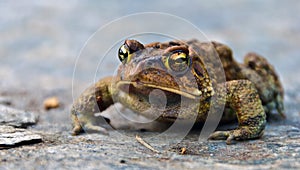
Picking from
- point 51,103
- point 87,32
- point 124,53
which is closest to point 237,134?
point 124,53

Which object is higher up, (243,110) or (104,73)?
(104,73)

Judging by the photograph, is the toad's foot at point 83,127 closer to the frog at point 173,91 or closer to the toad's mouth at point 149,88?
the frog at point 173,91

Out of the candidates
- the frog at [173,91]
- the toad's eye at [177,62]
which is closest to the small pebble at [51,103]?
the frog at [173,91]

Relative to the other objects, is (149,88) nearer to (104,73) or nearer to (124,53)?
(124,53)

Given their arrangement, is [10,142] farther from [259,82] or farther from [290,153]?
[259,82]

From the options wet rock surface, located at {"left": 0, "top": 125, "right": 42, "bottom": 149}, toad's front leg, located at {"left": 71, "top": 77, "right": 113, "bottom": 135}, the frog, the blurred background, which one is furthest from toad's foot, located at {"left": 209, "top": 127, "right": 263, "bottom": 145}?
the blurred background

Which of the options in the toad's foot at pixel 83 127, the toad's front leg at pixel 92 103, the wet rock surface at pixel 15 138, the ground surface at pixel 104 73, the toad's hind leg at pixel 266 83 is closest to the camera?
the ground surface at pixel 104 73

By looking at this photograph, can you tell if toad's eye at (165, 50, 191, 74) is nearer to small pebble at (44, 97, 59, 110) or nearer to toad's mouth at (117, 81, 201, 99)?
toad's mouth at (117, 81, 201, 99)
